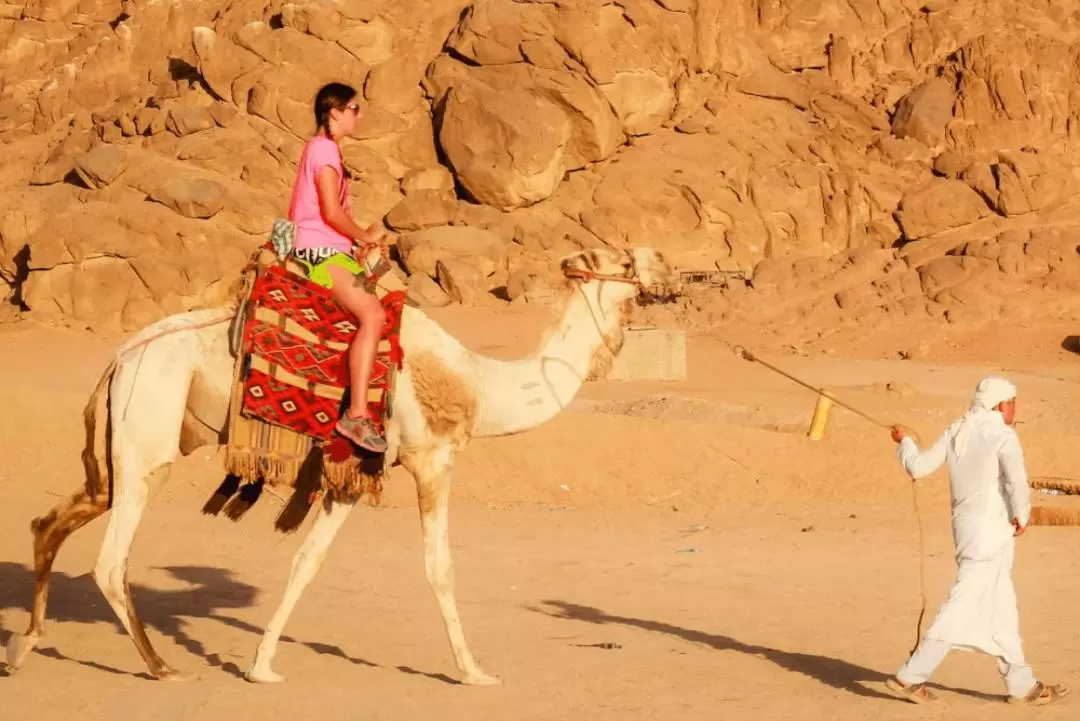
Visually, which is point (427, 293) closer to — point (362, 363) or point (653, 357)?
point (653, 357)

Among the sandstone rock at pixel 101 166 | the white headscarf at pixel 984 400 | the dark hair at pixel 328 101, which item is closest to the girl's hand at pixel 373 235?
the dark hair at pixel 328 101

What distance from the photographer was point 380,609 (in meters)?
10.5

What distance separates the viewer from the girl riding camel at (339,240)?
7910 millimetres

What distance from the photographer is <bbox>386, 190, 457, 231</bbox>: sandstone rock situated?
3556cm

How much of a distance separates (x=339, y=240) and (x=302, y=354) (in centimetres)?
61

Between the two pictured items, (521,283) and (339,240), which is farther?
(521,283)

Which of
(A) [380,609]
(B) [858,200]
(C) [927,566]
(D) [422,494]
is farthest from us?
(B) [858,200]

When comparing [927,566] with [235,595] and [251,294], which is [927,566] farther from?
[251,294]

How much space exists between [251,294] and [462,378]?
1.17 metres

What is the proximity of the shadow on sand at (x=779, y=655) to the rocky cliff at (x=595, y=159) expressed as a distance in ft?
74.1

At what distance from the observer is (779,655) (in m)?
9.05

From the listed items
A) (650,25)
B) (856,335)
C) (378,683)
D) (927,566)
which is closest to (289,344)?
(378,683)

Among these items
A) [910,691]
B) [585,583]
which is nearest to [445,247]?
[585,583]

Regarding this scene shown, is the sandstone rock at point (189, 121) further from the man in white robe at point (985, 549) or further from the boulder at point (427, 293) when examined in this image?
the man in white robe at point (985, 549)
